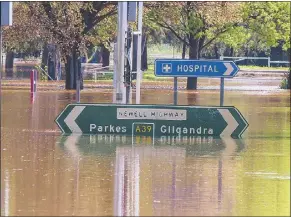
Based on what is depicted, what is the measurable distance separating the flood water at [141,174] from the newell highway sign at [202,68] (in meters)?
1.44

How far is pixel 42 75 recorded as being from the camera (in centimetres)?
5875

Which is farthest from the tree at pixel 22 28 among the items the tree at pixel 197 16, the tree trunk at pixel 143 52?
the tree trunk at pixel 143 52

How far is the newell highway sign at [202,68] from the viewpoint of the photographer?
789 inches

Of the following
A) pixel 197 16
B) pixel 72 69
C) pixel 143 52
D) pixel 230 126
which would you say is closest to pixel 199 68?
pixel 230 126

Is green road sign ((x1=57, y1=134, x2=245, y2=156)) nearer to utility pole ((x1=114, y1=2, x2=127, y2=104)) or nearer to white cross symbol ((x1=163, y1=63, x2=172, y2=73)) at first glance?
white cross symbol ((x1=163, y1=63, x2=172, y2=73))

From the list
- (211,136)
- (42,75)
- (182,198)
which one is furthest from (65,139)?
(42,75)

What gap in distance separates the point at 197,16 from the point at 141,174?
94.6 ft

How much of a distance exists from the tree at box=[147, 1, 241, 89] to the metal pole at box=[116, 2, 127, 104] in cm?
1887

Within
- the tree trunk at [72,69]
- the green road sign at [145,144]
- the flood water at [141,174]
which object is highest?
the tree trunk at [72,69]

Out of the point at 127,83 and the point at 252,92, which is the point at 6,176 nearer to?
the point at 127,83

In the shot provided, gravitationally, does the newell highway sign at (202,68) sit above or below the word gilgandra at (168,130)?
above

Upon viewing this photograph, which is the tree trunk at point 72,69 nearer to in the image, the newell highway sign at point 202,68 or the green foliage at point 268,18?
the green foliage at point 268,18

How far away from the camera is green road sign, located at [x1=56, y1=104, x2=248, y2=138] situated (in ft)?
64.2

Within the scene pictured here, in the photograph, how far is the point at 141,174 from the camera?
14.0 meters
